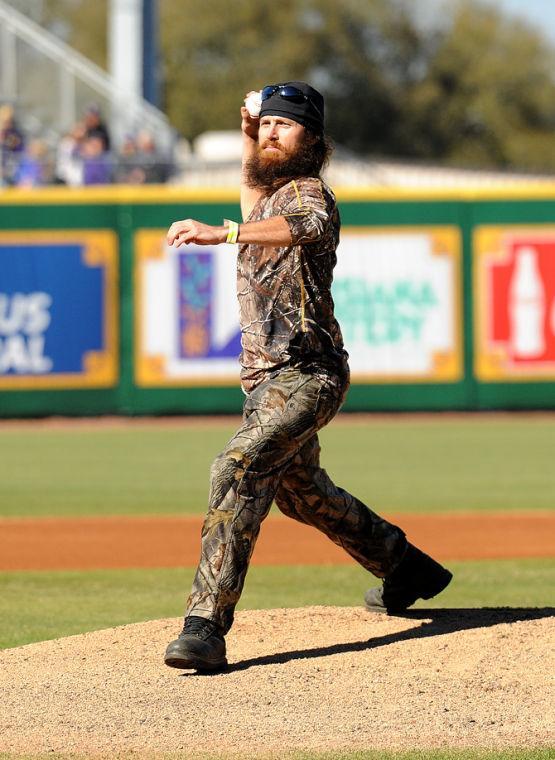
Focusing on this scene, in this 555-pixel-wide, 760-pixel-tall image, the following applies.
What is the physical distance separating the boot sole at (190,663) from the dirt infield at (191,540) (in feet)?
10.5

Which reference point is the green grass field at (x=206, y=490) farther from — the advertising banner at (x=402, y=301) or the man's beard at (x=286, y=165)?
the man's beard at (x=286, y=165)

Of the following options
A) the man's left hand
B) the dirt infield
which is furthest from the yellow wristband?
the dirt infield

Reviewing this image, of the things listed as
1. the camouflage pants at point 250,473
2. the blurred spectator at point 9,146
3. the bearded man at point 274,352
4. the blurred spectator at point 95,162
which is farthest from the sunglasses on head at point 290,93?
the blurred spectator at point 9,146

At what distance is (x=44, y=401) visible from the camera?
676 inches

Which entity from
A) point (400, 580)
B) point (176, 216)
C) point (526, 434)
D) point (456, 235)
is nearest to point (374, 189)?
point (456, 235)

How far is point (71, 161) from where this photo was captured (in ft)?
61.7

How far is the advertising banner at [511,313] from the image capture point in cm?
1752

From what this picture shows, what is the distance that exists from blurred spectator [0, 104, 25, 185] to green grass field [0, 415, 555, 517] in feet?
11.5

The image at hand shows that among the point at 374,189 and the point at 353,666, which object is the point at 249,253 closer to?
the point at 353,666

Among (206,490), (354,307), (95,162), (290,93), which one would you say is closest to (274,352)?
(290,93)

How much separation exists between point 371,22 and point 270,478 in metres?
58.9

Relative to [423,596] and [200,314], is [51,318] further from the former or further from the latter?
[423,596]

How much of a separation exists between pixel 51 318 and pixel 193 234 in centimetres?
1269

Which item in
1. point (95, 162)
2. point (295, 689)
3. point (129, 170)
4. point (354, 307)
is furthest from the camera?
point (129, 170)
